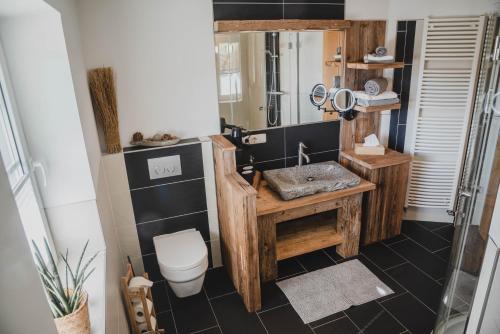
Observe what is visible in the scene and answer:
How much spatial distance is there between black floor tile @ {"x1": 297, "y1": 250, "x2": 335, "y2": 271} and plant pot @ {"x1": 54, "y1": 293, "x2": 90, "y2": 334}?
210 cm

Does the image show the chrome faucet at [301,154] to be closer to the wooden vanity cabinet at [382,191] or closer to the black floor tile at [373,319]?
the wooden vanity cabinet at [382,191]

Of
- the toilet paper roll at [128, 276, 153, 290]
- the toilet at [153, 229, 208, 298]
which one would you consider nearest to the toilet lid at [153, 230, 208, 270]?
the toilet at [153, 229, 208, 298]

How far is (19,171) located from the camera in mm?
1604

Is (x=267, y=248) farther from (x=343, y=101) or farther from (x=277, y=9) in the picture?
(x=277, y=9)

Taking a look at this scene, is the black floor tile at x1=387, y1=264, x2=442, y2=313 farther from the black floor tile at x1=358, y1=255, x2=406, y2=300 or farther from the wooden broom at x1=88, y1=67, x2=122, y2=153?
the wooden broom at x1=88, y1=67, x2=122, y2=153

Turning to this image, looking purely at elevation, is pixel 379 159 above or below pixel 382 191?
above

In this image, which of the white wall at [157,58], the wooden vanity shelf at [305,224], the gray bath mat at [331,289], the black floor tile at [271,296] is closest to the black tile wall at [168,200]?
the white wall at [157,58]

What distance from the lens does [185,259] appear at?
255 centimetres

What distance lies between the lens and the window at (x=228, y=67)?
9.23 ft

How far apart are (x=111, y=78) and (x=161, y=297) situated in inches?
69.8

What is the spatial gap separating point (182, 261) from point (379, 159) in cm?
198

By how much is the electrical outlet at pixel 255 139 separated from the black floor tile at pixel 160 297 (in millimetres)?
1434

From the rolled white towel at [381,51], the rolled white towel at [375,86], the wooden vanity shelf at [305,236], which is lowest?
the wooden vanity shelf at [305,236]

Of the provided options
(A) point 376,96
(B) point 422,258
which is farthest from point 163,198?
(B) point 422,258
